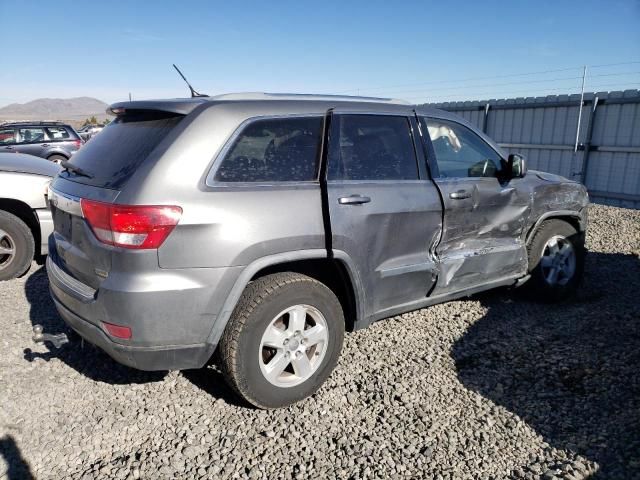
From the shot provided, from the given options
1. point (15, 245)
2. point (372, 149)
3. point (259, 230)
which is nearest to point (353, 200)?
point (372, 149)

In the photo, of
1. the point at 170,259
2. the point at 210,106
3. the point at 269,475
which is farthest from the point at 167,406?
the point at 210,106

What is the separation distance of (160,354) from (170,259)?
54 centimetres

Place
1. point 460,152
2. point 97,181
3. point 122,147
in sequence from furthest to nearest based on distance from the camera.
A: point 460,152
point 122,147
point 97,181

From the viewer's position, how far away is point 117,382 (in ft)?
11.1

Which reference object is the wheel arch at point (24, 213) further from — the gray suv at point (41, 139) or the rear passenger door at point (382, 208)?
the gray suv at point (41, 139)

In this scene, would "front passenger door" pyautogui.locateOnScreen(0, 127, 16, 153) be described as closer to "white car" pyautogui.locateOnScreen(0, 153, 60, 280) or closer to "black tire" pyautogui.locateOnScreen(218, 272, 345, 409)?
"white car" pyautogui.locateOnScreen(0, 153, 60, 280)

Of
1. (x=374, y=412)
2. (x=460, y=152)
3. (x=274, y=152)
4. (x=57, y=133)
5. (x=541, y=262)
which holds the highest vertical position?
(x=274, y=152)

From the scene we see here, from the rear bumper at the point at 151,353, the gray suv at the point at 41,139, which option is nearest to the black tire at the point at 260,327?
the rear bumper at the point at 151,353

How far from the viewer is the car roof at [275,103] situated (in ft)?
9.37

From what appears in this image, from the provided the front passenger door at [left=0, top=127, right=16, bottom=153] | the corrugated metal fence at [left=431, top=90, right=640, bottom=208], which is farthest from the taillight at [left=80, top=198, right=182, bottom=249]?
the front passenger door at [left=0, top=127, right=16, bottom=153]

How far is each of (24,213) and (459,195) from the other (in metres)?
4.38

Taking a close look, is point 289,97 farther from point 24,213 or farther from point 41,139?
point 41,139

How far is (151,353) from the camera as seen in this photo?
2.65 meters

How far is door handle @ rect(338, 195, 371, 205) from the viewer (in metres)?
3.08
